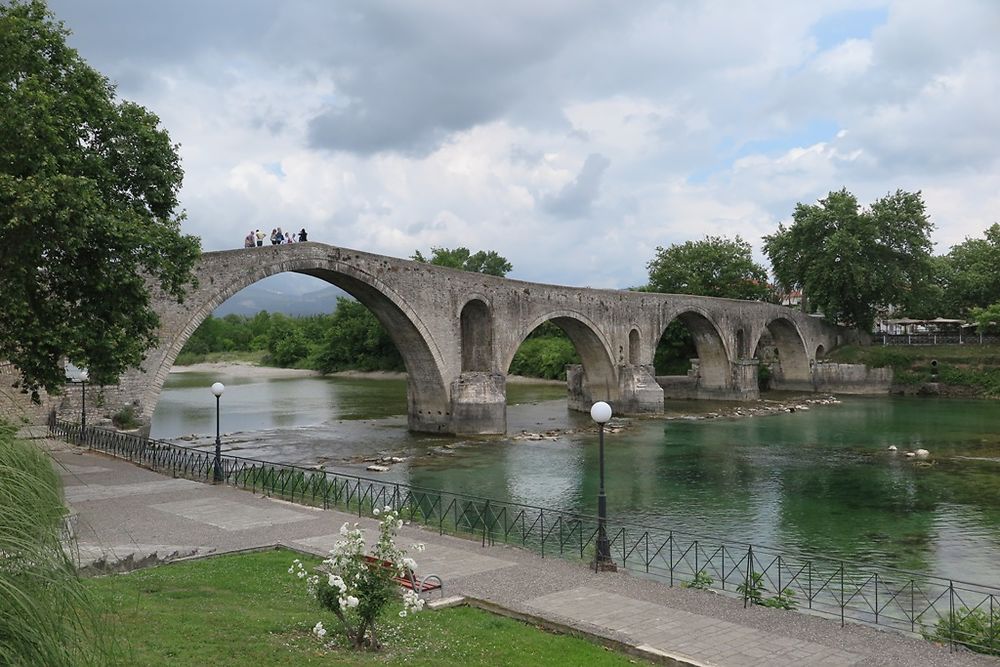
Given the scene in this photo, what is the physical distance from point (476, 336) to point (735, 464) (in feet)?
46.4

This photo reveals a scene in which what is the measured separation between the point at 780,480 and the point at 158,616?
2005 cm

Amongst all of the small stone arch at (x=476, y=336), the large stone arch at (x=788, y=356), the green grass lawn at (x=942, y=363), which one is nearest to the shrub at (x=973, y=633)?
the small stone arch at (x=476, y=336)

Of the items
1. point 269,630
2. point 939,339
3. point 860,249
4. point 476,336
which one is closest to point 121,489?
point 269,630

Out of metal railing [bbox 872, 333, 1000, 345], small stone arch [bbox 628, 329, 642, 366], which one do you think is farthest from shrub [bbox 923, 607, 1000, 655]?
metal railing [bbox 872, 333, 1000, 345]

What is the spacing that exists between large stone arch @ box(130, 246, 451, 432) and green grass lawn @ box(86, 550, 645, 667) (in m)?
15.9

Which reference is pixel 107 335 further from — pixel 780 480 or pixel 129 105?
pixel 780 480

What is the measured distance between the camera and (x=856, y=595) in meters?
12.8

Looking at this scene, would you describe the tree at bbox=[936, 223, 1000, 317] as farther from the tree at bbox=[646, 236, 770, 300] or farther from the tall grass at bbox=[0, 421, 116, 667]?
the tall grass at bbox=[0, 421, 116, 667]

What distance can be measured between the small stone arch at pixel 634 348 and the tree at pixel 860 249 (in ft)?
58.7

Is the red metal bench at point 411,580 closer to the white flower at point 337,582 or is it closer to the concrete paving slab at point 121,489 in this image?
the white flower at point 337,582

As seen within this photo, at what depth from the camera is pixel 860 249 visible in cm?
5544

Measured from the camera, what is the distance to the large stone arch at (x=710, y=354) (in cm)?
5288

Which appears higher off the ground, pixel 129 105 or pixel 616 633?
pixel 129 105

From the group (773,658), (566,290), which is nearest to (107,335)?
(773,658)
